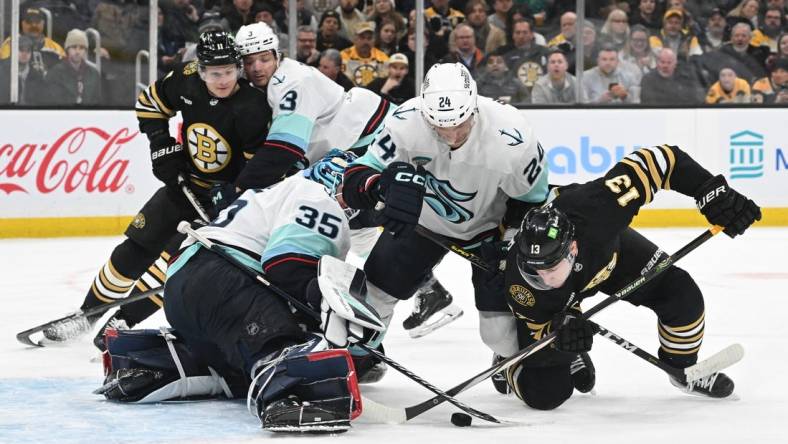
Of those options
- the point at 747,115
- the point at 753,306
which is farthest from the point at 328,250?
the point at 747,115

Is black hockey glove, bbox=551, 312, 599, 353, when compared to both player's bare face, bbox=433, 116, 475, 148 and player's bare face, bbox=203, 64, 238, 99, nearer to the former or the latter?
player's bare face, bbox=433, 116, 475, 148

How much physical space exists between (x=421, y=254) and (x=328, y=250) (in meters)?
0.51

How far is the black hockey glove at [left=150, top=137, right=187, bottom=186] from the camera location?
16.4 feet

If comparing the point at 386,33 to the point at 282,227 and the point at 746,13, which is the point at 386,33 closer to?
the point at 746,13

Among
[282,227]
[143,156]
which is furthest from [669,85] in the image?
[282,227]

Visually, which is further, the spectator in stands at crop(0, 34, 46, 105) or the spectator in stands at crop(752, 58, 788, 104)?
the spectator in stands at crop(752, 58, 788, 104)

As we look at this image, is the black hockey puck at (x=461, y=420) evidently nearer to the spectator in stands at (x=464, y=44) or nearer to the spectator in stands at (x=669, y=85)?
the spectator in stands at (x=464, y=44)

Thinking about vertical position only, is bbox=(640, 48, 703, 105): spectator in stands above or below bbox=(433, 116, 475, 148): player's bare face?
below

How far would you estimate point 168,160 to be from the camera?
16.5 feet

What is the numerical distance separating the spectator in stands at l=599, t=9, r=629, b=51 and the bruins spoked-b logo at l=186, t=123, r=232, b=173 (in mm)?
4399

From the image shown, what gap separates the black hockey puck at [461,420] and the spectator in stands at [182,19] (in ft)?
17.0

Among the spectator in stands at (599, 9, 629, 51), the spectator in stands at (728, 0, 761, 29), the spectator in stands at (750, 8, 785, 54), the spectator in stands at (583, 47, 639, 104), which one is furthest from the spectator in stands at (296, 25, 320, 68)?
the spectator in stands at (750, 8, 785, 54)

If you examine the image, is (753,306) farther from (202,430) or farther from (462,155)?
(202,430)

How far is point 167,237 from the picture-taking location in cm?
504
